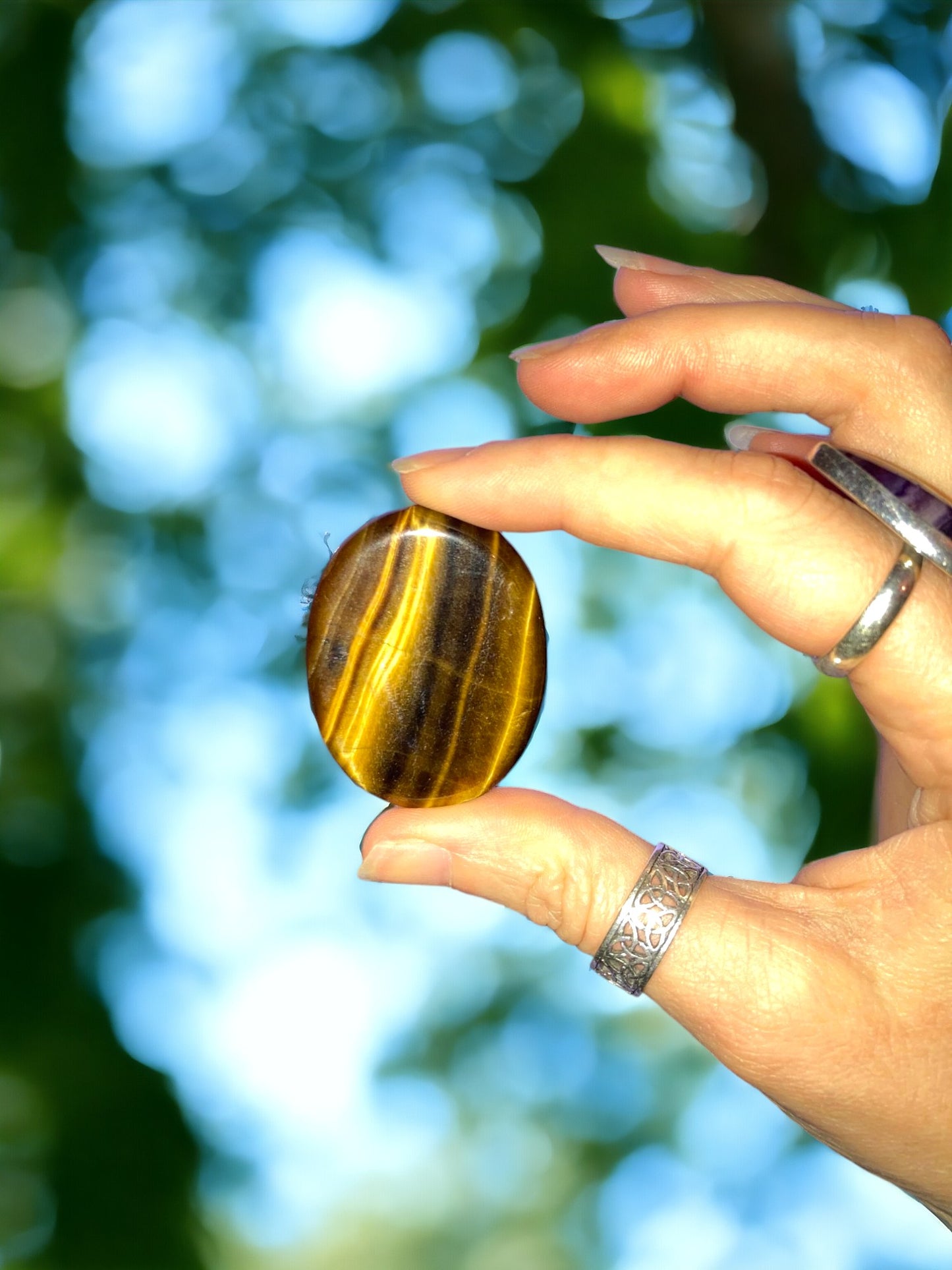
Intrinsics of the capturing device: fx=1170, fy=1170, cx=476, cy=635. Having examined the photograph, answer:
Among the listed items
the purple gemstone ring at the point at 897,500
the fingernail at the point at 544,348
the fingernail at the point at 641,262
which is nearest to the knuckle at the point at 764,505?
the purple gemstone ring at the point at 897,500

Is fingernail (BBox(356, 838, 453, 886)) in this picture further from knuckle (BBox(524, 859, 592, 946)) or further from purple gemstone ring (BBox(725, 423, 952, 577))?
purple gemstone ring (BBox(725, 423, 952, 577))

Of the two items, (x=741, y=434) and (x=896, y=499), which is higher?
(x=896, y=499)

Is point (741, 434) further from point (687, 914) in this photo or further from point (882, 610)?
point (687, 914)

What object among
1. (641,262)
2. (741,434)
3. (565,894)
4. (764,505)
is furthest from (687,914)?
(641,262)

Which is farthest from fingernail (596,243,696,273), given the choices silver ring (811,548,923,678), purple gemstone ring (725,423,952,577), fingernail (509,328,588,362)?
silver ring (811,548,923,678)

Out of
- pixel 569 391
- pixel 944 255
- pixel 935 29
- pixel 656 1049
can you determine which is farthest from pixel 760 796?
pixel 935 29

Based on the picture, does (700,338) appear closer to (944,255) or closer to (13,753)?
(944,255)
